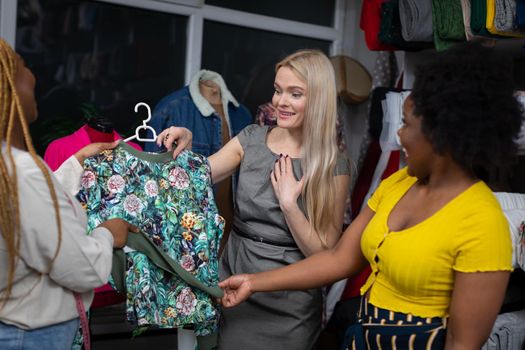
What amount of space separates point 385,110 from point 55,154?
1586 millimetres

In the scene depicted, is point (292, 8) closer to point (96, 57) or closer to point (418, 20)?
point (96, 57)

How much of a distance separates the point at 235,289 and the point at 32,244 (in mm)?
793

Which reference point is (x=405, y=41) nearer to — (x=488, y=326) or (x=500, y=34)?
(x=500, y=34)

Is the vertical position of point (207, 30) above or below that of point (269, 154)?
above

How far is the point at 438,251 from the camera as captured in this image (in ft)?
4.81

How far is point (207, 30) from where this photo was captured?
421 cm

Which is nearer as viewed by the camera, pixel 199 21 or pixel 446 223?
pixel 446 223

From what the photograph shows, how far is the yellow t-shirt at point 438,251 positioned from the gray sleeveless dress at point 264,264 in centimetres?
65

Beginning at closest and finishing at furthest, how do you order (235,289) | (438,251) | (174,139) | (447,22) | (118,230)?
(438,251) < (118,230) < (235,289) < (174,139) < (447,22)

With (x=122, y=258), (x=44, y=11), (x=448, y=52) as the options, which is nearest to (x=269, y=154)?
(x=122, y=258)

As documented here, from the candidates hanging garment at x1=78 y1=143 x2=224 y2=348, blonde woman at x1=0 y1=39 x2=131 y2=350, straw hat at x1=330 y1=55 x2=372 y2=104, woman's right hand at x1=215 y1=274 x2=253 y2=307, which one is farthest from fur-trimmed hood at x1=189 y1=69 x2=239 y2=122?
blonde woman at x1=0 y1=39 x2=131 y2=350

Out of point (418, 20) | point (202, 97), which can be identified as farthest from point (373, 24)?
point (202, 97)

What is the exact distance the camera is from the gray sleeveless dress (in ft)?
7.39

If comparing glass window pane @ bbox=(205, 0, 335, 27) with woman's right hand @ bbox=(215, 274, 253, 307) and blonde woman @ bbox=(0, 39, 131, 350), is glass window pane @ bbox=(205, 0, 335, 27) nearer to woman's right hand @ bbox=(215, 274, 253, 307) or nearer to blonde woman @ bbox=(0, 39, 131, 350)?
woman's right hand @ bbox=(215, 274, 253, 307)
